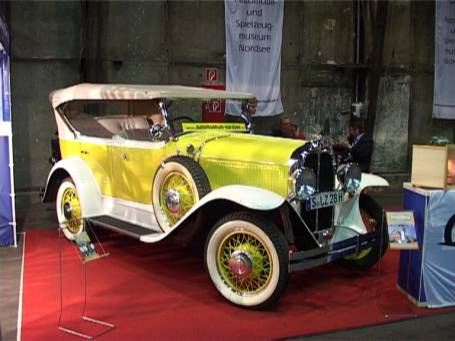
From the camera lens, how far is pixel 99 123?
579 cm

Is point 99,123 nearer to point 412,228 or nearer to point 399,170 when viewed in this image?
point 412,228

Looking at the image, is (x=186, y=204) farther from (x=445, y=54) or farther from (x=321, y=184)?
(x=445, y=54)

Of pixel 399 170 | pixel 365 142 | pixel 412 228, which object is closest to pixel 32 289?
pixel 412 228

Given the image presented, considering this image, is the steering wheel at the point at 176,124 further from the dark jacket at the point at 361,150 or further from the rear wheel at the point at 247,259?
the dark jacket at the point at 361,150

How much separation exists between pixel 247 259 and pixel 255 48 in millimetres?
5266

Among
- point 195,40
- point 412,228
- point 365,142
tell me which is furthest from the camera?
point 195,40

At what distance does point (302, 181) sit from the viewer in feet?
13.2

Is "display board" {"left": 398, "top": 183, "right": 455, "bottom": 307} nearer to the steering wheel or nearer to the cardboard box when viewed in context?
the cardboard box

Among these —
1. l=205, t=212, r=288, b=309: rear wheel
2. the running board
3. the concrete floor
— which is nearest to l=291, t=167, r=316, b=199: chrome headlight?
l=205, t=212, r=288, b=309: rear wheel

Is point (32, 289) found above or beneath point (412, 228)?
beneath

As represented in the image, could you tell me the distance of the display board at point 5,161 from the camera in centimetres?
536

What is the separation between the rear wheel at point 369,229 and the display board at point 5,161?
3346mm

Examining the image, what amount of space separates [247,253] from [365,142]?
387 centimetres

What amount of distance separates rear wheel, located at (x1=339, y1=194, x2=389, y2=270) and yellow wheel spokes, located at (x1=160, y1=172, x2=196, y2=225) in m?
1.54
